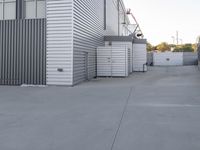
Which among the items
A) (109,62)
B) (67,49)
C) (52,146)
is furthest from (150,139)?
(109,62)

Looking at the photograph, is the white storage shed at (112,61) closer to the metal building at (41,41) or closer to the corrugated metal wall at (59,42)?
the metal building at (41,41)

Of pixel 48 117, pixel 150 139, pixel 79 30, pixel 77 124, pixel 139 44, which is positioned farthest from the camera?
pixel 139 44

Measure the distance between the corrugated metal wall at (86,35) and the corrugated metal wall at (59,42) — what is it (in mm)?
491

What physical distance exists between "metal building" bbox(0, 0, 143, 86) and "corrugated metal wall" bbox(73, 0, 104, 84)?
0.16 ft

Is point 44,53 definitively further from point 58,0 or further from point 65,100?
point 65,100

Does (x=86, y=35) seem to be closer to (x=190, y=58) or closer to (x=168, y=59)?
(x=168, y=59)

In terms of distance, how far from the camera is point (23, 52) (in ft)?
57.4

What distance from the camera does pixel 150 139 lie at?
20.2 feet

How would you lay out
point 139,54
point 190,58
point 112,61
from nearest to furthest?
1. point 112,61
2. point 139,54
3. point 190,58

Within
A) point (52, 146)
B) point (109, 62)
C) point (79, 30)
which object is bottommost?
point (52, 146)

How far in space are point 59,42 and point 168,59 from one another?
1367 inches

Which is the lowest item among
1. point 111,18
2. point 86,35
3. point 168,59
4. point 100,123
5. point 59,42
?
point 100,123

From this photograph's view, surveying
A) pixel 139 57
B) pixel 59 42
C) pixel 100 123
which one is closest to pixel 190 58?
pixel 139 57

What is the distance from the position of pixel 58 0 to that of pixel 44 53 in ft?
8.82
